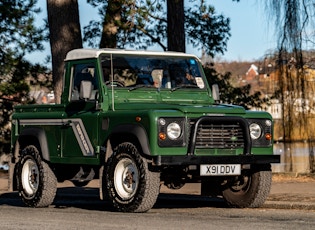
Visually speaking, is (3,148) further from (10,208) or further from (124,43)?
(10,208)

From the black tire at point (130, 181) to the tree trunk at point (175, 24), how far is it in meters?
9.24

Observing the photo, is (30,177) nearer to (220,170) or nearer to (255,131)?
(220,170)

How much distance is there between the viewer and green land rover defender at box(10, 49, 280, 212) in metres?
13.9

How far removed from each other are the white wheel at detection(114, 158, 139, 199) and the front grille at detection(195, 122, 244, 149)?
0.92 metres

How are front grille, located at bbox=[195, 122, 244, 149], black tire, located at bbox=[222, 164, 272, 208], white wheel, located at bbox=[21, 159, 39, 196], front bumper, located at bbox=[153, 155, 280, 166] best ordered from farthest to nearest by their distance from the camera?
1. white wheel, located at bbox=[21, 159, 39, 196]
2. black tire, located at bbox=[222, 164, 272, 208]
3. front grille, located at bbox=[195, 122, 244, 149]
4. front bumper, located at bbox=[153, 155, 280, 166]

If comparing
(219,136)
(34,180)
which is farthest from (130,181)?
(34,180)

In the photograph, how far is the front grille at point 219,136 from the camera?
1422 cm

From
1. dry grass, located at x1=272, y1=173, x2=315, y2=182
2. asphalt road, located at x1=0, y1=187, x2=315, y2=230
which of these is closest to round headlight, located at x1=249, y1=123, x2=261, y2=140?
asphalt road, located at x1=0, y1=187, x2=315, y2=230

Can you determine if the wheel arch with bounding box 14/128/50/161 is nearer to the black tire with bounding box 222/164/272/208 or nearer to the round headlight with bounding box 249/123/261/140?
the black tire with bounding box 222/164/272/208

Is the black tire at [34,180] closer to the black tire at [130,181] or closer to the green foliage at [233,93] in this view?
the black tire at [130,181]

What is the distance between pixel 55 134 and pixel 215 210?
2.77m

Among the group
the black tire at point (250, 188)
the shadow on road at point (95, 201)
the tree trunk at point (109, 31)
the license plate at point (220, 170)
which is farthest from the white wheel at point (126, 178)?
the tree trunk at point (109, 31)

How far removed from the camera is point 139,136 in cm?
1387

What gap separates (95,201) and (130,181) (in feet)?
13.2
